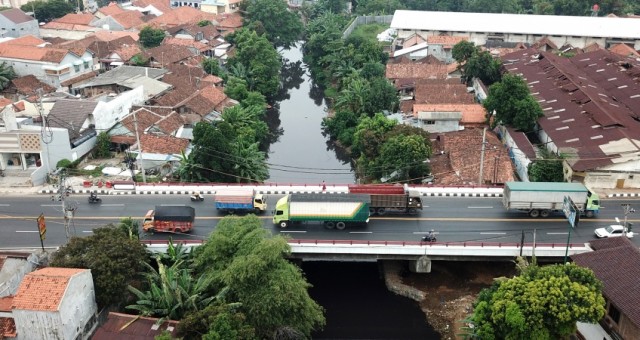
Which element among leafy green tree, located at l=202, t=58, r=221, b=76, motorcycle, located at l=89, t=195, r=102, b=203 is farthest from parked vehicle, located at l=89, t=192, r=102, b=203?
leafy green tree, located at l=202, t=58, r=221, b=76

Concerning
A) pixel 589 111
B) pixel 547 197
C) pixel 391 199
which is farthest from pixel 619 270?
pixel 589 111

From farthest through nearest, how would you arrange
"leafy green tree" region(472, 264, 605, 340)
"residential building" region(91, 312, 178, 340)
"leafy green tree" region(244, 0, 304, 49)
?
1. "leafy green tree" region(244, 0, 304, 49)
2. "residential building" region(91, 312, 178, 340)
3. "leafy green tree" region(472, 264, 605, 340)

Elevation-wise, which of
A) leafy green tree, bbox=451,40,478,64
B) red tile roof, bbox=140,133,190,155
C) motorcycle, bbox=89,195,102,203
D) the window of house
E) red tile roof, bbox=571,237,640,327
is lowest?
the window of house

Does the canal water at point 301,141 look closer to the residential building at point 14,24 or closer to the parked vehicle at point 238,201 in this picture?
the parked vehicle at point 238,201

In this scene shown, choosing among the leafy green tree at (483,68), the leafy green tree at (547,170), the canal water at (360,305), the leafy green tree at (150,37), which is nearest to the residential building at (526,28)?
the leafy green tree at (483,68)

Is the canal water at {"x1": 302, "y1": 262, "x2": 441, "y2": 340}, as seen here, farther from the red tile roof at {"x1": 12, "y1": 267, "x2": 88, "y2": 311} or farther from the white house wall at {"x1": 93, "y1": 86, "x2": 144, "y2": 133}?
the white house wall at {"x1": 93, "y1": 86, "x2": 144, "y2": 133}

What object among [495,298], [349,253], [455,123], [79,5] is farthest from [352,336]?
[79,5]

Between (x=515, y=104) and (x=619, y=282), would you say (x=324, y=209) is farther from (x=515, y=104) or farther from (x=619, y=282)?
(x=515, y=104)
